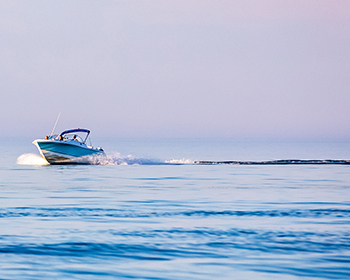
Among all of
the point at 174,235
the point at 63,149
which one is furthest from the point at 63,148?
the point at 174,235

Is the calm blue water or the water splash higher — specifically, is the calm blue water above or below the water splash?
below

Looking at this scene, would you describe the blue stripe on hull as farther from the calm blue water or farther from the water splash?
the calm blue water

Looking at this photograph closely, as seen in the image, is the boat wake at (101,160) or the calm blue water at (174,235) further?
the boat wake at (101,160)

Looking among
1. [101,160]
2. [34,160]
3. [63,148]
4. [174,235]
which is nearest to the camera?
[174,235]

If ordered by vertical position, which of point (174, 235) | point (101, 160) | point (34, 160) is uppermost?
point (101, 160)

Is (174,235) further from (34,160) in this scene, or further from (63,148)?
(34,160)

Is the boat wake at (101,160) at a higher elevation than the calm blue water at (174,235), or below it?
higher

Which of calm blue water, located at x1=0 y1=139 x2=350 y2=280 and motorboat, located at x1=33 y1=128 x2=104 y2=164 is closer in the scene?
calm blue water, located at x1=0 y1=139 x2=350 y2=280

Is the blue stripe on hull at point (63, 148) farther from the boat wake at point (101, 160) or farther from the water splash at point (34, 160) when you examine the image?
the water splash at point (34, 160)

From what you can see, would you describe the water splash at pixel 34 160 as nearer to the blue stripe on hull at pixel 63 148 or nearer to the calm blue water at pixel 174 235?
the blue stripe on hull at pixel 63 148

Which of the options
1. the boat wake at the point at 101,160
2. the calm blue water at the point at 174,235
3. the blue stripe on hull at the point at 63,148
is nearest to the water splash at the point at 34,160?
the boat wake at the point at 101,160

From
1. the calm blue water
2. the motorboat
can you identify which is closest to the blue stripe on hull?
the motorboat

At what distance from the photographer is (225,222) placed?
2231cm

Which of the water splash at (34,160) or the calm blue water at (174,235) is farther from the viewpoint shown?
the water splash at (34,160)
